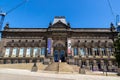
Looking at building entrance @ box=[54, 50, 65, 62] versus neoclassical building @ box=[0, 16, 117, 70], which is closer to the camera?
neoclassical building @ box=[0, 16, 117, 70]

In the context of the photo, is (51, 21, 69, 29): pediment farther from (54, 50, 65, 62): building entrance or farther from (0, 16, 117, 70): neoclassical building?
(54, 50, 65, 62): building entrance

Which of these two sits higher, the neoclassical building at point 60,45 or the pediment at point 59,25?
the pediment at point 59,25

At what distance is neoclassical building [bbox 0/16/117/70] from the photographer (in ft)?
150

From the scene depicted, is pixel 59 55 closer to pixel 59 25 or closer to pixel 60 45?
pixel 60 45

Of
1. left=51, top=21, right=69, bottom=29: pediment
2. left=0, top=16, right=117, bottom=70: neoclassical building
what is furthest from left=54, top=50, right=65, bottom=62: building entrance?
left=51, top=21, right=69, bottom=29: pediment

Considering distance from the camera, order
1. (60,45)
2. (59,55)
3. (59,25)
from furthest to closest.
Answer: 1. (59,25)
2. (60,45)
3. (59,55)

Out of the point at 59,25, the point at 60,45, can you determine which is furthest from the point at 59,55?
the point at 59,25

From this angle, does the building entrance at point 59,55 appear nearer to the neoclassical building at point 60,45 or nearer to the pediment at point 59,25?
the neoclassical building at point 60,45

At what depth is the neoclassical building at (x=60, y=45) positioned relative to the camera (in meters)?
45.6

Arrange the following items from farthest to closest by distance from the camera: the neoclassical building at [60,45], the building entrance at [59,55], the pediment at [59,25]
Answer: the pediment at [59,25] < the building entrance at [59,55] < the neoclassical building at [60,45]

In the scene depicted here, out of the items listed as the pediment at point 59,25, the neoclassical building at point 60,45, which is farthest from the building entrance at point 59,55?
the pediment at point 59,25

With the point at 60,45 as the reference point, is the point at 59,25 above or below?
above

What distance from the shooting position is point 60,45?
47625mm

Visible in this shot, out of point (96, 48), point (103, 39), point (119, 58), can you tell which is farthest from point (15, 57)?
point (119, 58)
